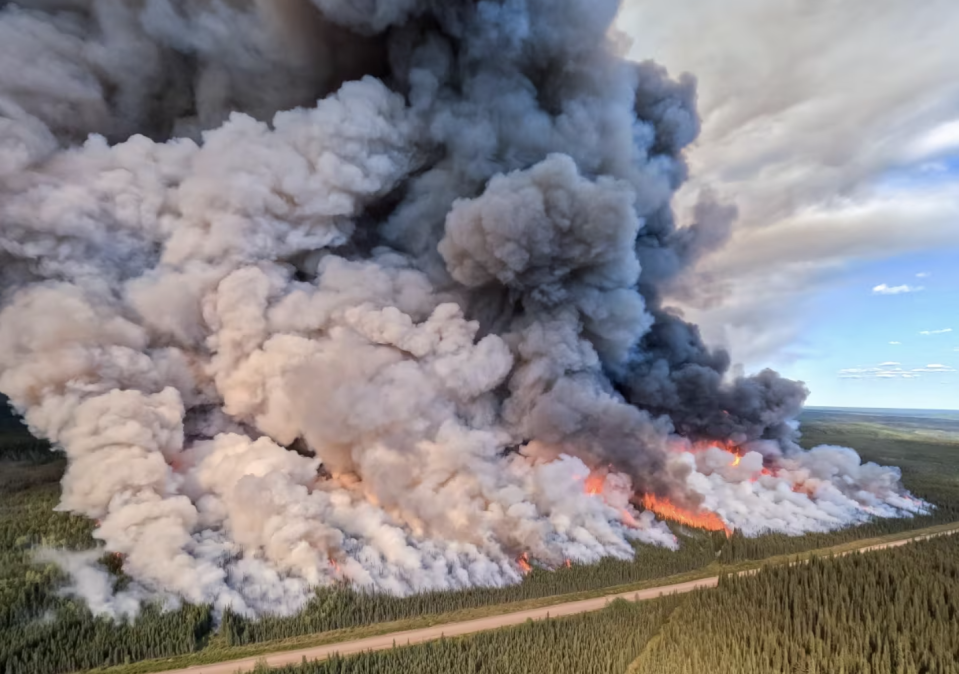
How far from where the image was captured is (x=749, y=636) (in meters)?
55.6

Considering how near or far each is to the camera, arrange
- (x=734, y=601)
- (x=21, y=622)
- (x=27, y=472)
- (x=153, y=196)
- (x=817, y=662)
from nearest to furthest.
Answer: (x=817, y=662)
(x=21, y=622)
(x=734, y=601)
(x=153, y=196)
(x=27, y=472)

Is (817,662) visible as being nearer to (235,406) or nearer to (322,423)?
(322,423)

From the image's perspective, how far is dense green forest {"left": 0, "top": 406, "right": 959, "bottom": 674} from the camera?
185ft

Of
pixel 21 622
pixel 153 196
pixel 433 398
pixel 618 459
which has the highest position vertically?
pixel 153 196

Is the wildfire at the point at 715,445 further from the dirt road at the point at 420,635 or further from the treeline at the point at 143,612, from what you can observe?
the dirt road at the point at 420,635

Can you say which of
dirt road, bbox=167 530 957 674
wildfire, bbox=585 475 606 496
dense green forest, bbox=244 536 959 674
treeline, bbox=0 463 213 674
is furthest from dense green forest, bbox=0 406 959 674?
wildfire, bbox=585 475 606 496

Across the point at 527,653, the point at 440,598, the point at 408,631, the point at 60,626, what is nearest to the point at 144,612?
the point at 60,626

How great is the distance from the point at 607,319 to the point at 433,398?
24919mm

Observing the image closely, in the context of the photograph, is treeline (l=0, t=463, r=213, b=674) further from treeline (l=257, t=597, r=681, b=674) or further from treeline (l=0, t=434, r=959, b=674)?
treeline (l=257, t=597, r=681, b=674)

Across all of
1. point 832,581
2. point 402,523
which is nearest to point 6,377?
point 402,523

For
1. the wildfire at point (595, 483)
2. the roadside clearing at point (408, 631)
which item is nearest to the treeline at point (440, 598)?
the roadside clearing at point (408, 631)

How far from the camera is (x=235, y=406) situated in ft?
271

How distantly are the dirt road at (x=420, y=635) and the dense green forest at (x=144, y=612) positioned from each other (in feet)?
10.5

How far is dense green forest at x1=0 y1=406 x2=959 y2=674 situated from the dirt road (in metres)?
3.21
